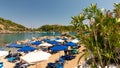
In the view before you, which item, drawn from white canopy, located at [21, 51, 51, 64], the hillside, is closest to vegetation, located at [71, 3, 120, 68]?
white canopy, located at [21, 51, 51, 64]

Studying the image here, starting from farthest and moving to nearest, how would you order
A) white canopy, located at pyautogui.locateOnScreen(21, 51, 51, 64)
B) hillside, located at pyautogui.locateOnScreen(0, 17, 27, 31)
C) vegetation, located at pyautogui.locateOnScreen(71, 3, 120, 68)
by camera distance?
1. hillside, located at pyautogui.locateOnScreen(0, 17, 27, 31)
2. white canopy, located at pyautogui.locateOnScreen(21, 51, 51, 64)
3. vegetation, located at pyautogui.locateOnScreen(71, 3, 120, 68)

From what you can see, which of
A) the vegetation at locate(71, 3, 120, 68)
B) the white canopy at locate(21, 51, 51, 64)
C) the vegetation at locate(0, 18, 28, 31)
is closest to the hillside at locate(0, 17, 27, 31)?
the vegetation at locate(0, 18, 28, 31)

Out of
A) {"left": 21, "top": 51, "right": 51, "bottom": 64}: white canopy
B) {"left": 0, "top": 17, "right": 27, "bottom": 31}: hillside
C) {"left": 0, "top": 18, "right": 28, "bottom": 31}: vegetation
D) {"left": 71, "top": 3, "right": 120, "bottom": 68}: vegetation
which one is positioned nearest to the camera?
{"left": 71, "top": 3, "right": 120, "bottom": 68}: vegetation

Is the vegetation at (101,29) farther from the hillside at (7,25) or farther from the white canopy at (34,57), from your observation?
the hillside at (7,25)

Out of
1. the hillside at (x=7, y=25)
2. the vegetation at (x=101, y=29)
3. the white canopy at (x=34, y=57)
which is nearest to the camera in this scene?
the vegetation at (x=101, y=29)

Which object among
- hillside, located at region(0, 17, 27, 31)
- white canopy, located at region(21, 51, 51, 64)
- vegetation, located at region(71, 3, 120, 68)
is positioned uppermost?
hillside, located at region(0, 17, 27, 31)

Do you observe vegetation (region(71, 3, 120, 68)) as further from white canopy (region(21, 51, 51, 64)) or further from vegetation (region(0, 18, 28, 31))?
vegetation (region(0, 18, 28, 31))

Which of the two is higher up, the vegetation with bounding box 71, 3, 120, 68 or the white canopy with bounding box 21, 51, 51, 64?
the vegetation with bounding box 71, 3, 120, 68

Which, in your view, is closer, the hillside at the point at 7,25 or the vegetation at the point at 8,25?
the hillside at the point at 7,25

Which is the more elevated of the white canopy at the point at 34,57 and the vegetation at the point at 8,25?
the vegetation at the point at 8,25

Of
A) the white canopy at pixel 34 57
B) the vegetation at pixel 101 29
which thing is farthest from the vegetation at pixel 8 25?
the vegetation at pixel 101 29

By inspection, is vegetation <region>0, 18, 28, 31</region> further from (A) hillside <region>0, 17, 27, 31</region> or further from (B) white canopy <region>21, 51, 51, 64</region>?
(B) white canopy <region>21, 51, 51, 64</region>

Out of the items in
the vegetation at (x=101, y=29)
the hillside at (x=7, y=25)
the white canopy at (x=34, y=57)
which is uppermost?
the hillside at (x=7, y=25)

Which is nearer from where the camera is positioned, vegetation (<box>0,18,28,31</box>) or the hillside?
the hillside
